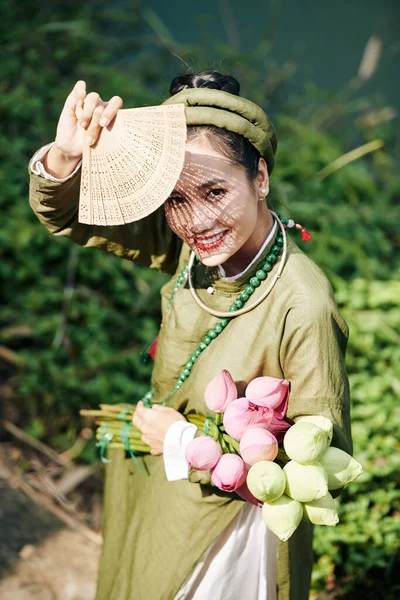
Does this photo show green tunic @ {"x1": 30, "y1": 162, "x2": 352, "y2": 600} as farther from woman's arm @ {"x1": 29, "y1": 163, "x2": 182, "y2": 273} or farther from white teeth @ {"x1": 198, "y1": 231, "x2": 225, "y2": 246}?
white teeth @ {"x1": 198, "y1": 231, "x2": 225, "y2": 246}

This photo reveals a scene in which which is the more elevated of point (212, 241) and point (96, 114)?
point (96, 114)

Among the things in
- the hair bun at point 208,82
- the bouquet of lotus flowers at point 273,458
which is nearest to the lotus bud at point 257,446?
the bouquet of lotus flowers at point 273,458

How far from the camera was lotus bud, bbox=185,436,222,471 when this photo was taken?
1.46 meters

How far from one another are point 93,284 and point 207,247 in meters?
2.45

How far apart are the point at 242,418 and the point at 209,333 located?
1.08 feet

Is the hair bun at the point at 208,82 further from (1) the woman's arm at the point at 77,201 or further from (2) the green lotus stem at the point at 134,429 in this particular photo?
(2) the green lotus stem at the point at 134,429

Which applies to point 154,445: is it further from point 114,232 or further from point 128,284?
point 128,284

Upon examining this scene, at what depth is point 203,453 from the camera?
1458mm

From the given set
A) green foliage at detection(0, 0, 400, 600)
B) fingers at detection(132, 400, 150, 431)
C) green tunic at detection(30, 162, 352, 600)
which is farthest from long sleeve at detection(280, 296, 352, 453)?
green foliage at detection(0, 0, 400, 600)

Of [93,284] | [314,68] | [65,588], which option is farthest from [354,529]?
[314,68]

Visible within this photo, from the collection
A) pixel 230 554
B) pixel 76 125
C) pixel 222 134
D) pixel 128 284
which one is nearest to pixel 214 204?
pixel 222 134

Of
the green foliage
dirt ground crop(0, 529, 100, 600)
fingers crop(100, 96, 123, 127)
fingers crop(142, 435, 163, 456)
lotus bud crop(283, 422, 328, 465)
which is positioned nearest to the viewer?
lotus bud crop(283, 422, 328, 465)

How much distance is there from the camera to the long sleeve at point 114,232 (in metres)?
1.72

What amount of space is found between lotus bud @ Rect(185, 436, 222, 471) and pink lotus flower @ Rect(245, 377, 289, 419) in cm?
14
